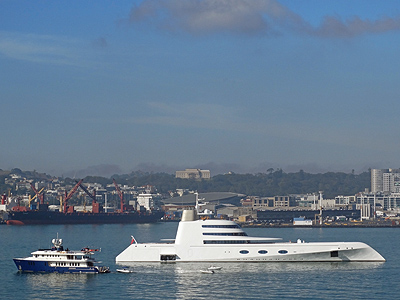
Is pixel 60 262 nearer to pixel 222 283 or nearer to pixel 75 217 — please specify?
pixel 222 283

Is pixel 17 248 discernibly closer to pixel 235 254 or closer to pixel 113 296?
pixel 235 254

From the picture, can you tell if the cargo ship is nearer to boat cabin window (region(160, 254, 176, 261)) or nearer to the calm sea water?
the calm sea water

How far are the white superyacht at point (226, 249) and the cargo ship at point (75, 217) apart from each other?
390ft

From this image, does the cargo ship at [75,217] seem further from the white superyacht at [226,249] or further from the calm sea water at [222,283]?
the white superyacht at [226,249]

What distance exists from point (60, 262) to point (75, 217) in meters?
128

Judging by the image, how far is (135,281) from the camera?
47.1m

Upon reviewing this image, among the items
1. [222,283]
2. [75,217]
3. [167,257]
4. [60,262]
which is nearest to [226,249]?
[167,257]

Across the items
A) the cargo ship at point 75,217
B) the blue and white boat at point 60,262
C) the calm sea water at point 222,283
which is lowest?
the calm sea water at point 222,283

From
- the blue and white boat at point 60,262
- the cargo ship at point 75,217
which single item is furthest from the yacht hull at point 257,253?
the cargo ship at point 75,217

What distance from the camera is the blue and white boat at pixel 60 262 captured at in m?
50.8

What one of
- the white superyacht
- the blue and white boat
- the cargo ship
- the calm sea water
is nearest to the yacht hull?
the white superyacht

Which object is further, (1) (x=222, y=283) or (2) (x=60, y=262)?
(2) (x=60, y=262)

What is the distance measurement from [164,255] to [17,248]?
92.8ft

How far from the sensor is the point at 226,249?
54594 mm
